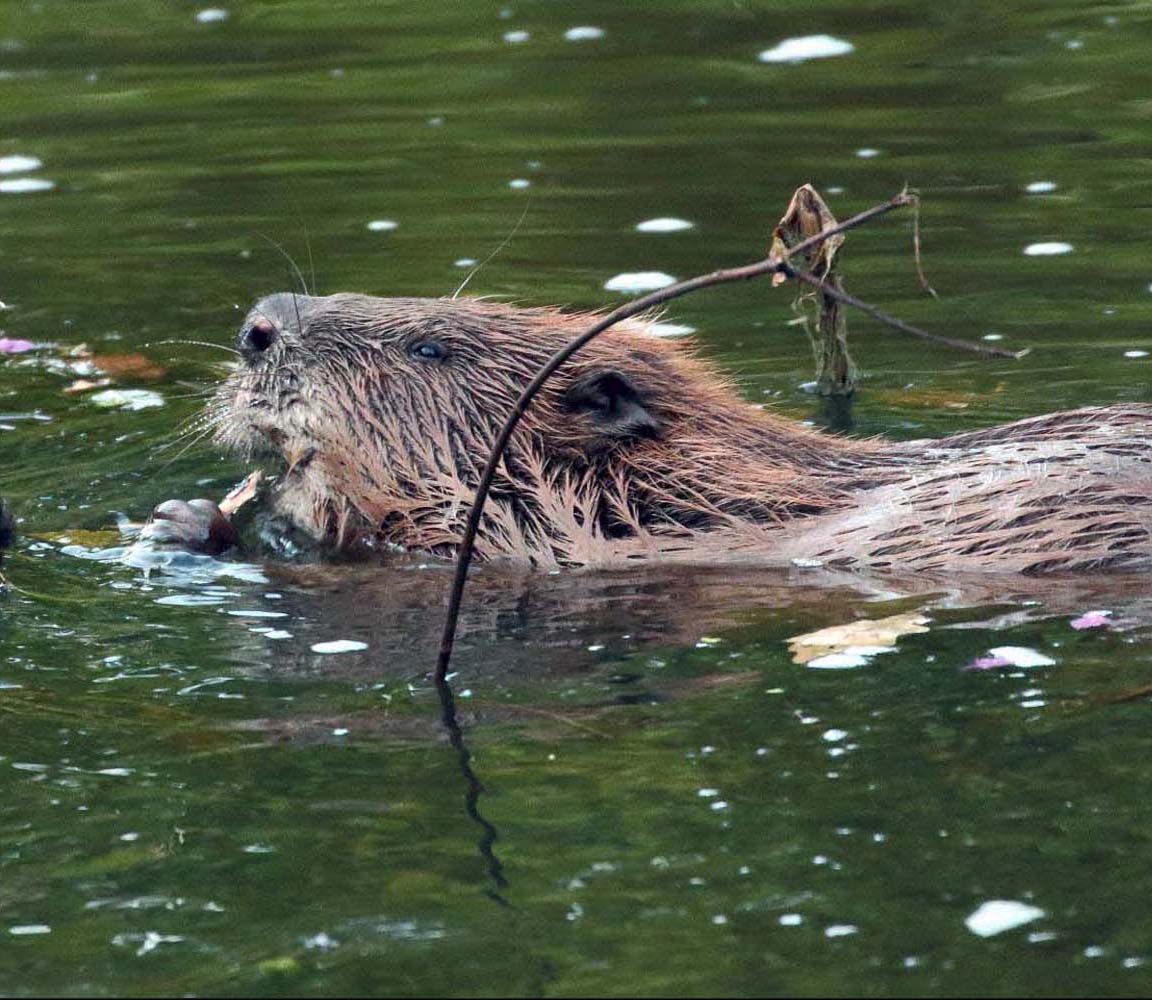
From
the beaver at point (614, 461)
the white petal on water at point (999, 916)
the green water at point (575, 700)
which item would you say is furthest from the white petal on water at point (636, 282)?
the white petal on water at point (999, 916)

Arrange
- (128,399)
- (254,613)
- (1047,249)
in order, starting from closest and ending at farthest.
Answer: (254,613) < (128,399) < (1047,249)

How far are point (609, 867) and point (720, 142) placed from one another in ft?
25.8

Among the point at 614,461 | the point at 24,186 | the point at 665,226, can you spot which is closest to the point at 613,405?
the point at 614,461

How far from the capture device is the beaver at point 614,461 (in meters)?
5.39

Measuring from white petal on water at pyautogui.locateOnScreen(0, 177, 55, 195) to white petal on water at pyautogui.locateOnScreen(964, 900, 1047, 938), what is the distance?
865 cm

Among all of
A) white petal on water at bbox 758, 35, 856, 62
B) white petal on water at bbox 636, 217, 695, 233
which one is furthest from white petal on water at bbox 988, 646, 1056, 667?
white petal on water at bbox 758, 35, 856, 62

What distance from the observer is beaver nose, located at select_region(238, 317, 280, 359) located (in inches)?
239

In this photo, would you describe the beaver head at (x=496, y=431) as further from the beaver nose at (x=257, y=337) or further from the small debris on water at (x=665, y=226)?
the small debris on water at (x=665, y=226)

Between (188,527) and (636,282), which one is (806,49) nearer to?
(636,282)

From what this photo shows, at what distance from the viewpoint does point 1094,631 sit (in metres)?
4.74

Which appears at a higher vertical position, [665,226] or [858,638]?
[665,226]

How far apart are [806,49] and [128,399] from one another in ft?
20.0

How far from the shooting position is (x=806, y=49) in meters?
12.7

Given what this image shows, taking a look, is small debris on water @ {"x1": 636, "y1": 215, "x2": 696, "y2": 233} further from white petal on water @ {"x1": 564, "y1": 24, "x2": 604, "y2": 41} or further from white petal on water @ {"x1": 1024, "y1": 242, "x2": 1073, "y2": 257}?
white petal on water @ {"x1": 564, "y1": 24, "x2": 604, "y2": 41}
